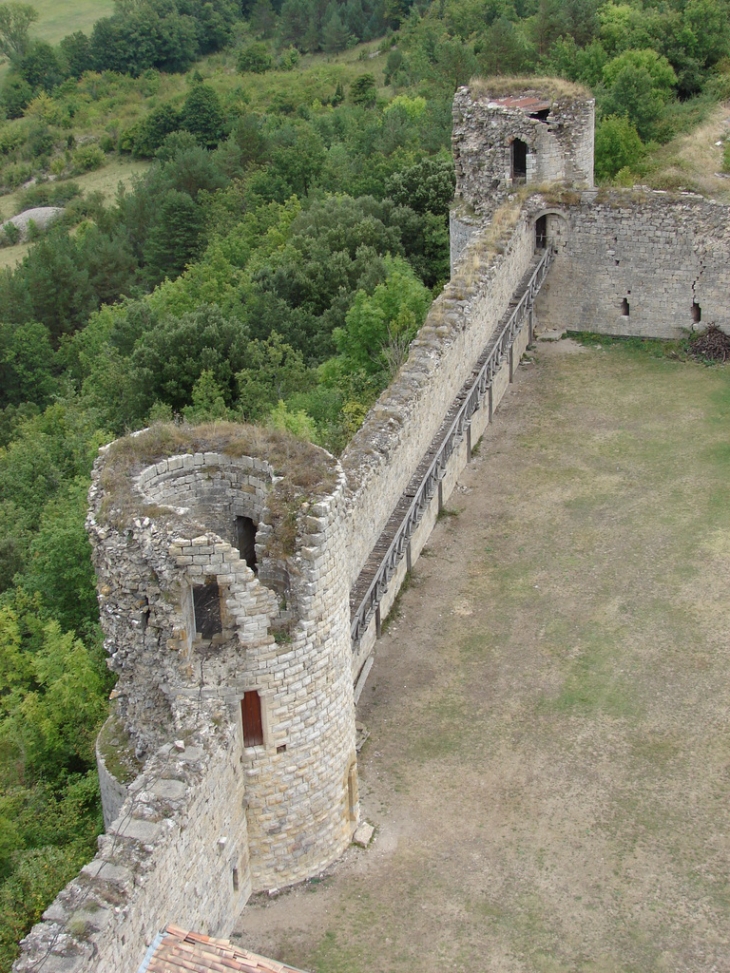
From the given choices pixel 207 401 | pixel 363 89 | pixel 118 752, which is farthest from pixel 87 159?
pixel 118 752

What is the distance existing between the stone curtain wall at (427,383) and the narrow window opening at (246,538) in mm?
2843

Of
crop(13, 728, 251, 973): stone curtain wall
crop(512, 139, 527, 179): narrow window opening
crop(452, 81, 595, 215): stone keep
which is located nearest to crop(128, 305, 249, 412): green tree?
crop(452, 81, 595, 215): stone keep

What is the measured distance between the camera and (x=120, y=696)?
1583 centimetres

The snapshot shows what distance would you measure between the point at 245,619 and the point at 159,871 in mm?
2858

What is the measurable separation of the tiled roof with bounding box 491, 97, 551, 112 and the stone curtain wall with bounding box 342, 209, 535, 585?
118 inches

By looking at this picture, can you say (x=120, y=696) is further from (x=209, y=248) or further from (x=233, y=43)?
(x=233, y=43)

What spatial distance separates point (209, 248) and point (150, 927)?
45318 mm

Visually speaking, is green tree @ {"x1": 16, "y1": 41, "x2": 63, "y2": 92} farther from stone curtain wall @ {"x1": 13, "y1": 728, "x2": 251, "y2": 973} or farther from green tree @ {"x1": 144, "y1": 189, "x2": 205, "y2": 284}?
stone curtain wall @ {"x1": 13, "y1": 728, "x2": 251, "y2": 973}

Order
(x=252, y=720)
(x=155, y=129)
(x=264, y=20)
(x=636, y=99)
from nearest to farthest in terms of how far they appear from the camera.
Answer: (x=252, y=720) < (x=636, y=99) < (x=155, y=129) < (x=264, y=20)

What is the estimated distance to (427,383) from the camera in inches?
909

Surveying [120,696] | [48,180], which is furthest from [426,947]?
[48,180]

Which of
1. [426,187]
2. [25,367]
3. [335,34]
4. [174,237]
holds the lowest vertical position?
[25,367]

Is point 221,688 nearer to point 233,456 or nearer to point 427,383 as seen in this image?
point 233,456

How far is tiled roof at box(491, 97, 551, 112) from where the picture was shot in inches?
1217
